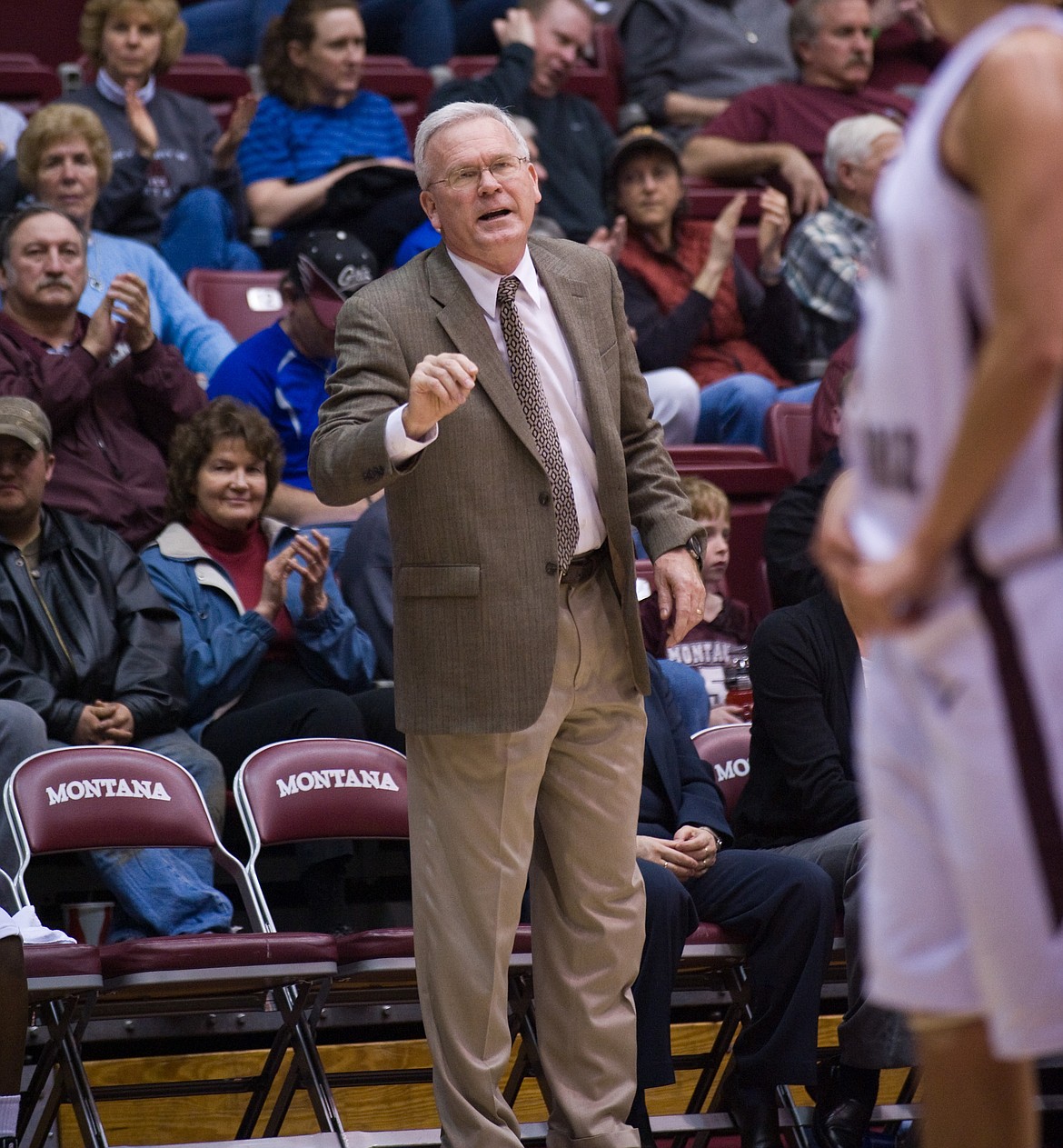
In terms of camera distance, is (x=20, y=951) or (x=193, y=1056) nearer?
(x=20, y=951)

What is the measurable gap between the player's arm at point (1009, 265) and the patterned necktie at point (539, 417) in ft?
4.91

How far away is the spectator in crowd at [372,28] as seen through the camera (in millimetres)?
7879

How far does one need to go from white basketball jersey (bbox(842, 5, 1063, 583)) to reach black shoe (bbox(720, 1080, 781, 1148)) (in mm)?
2181

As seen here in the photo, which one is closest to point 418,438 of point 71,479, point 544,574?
point 544,574

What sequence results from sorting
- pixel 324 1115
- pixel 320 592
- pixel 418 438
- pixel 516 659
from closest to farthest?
pixel 418 438 → pixel 516 659 → pixel 324 1115 → pixel 320 592

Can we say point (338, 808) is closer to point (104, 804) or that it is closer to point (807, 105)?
point (104, 804)

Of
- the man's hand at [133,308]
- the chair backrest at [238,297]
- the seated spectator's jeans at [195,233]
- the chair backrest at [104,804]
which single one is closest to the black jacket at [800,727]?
the chair backrest at [104,804]

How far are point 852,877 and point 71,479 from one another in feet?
7.90

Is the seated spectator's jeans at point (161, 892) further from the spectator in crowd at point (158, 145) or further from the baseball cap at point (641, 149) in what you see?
the baseball cap at point (641, 149)

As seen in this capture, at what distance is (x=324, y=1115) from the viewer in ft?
11.1

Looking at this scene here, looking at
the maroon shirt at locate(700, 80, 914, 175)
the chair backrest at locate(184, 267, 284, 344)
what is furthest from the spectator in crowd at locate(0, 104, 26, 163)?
the maroon shirt at locate(700, 80, 914, 175)

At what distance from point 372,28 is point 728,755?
4881 mm

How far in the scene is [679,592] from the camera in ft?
10.0

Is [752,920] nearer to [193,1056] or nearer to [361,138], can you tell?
[193,1056]
